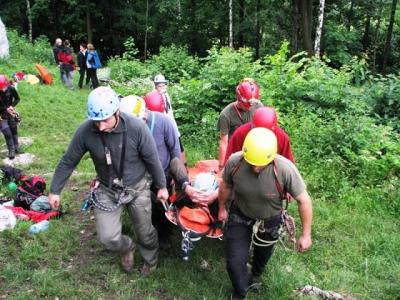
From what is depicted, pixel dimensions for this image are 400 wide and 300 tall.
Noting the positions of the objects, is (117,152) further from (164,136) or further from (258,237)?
(258,237)

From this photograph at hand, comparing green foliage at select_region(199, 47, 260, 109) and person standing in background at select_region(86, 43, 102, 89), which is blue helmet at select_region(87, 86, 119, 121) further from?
person standing in background at select_region(86, 43, 102, 89)

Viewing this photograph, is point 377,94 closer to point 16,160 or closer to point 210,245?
point 210,245

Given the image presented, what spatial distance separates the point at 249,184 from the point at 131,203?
1.37 metres

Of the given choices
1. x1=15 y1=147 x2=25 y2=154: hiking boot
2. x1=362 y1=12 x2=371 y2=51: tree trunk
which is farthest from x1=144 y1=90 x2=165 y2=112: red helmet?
x1=362 y1=12 x2=371 y2=51: tree trunk

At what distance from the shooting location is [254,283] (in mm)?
4691

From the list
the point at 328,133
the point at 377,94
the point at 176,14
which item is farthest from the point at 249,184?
the point at 176,14

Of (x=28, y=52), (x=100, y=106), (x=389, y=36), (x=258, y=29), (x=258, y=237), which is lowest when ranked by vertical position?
(x=258, y=237)

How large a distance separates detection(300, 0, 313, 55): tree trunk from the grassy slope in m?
16.1

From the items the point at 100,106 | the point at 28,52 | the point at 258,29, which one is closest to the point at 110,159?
the point at 100,106

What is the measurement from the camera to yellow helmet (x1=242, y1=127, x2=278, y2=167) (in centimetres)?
364

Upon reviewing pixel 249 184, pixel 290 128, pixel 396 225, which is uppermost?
pixel 249 184

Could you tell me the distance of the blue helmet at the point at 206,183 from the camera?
4.72 metres

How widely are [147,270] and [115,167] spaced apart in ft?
4.47

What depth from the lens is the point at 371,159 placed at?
Result: 7520 mm
